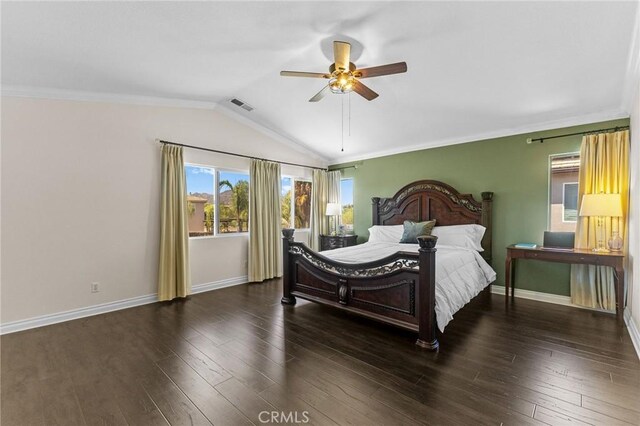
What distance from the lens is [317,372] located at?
224cm

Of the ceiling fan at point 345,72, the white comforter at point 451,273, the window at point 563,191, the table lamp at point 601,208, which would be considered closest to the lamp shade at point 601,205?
the table lamp at point 601,208

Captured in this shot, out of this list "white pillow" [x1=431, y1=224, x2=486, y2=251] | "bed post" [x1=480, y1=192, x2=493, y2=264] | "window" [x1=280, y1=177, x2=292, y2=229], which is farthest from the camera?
"window" [x1=280, y1=177, x2=292, y2=229]

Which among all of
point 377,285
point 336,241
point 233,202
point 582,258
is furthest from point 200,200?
point 582,258

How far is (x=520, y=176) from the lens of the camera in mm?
4191

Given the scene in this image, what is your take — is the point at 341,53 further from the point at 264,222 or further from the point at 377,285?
the point at 264,222

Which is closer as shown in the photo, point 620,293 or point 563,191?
point 620,293

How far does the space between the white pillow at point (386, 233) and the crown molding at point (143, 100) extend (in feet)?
7.38

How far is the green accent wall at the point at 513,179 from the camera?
3930mm

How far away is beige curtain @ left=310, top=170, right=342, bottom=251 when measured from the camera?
6.27 meters

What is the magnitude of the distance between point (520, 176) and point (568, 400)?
318 cm

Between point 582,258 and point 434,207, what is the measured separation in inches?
79.8

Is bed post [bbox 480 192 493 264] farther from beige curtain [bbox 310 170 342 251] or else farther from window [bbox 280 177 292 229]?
window [bbox 280 177 292 229]

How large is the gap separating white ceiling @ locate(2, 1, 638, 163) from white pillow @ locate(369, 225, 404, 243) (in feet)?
6.27

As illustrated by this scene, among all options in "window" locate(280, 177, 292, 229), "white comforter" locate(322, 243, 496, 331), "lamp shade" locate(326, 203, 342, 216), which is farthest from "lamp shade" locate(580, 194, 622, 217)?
"window" locate(280, 177, 292, 229)
